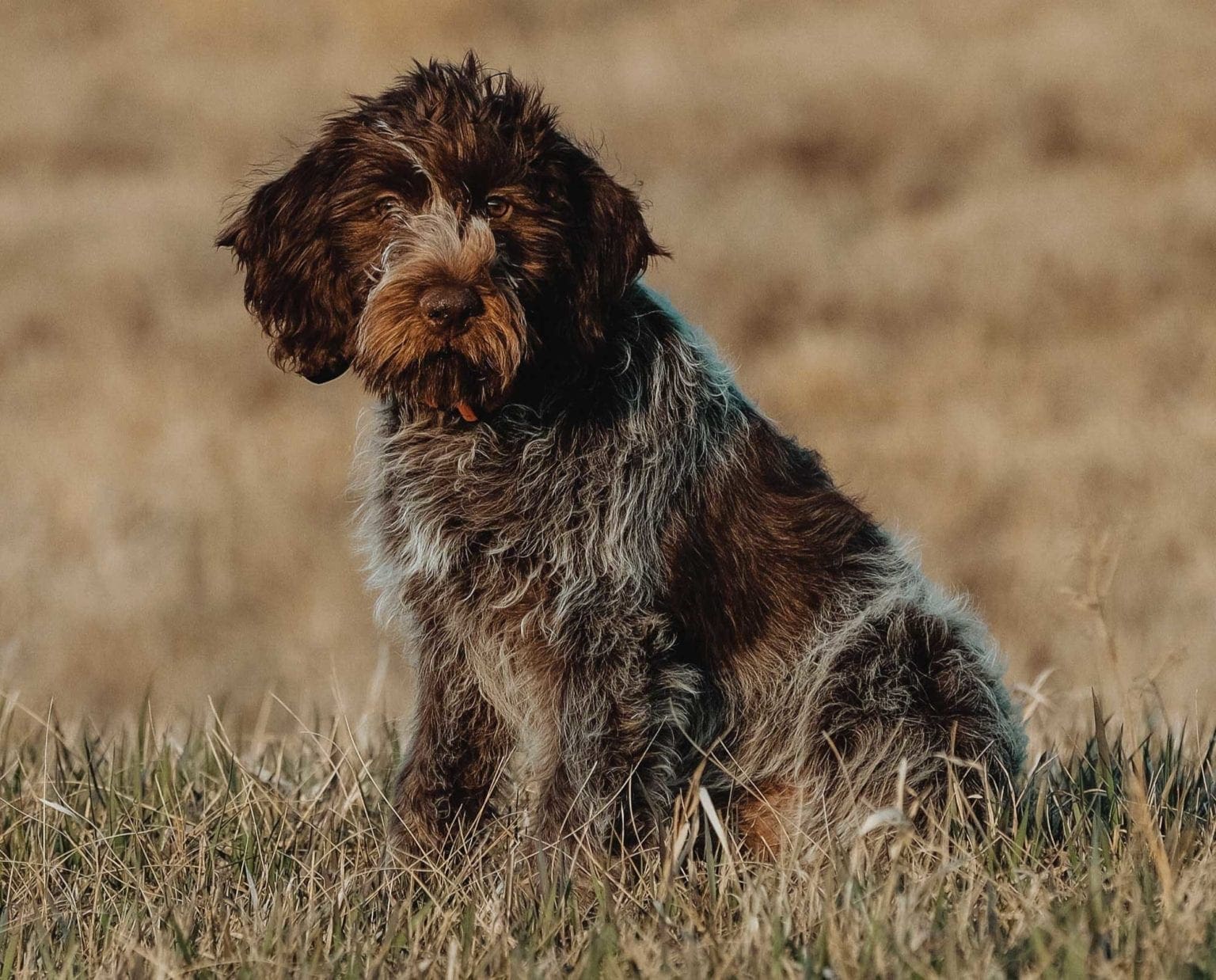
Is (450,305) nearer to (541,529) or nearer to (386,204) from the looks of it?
(386,204)

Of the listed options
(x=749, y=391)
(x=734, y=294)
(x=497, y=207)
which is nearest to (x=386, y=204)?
(x=497, y=207)

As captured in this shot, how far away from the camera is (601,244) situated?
4.09m

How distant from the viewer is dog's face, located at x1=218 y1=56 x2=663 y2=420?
3.85m

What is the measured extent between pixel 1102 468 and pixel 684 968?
11695 mm

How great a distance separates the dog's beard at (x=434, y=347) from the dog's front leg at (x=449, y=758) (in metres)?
0.74

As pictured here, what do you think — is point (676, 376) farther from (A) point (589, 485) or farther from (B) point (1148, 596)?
(B) point (1148, 596)

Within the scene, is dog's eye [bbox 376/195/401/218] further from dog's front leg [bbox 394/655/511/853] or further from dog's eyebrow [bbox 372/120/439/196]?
dog's front leg [bbox 394/655/511/853]

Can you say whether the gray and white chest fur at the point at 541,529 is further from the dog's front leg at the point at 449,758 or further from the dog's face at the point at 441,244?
the dog's face at the point at 441,244

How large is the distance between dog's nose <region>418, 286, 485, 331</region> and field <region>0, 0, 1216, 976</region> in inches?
29.2

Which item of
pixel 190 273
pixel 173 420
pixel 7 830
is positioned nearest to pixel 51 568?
pixel 173 420

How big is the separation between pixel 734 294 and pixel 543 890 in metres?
14.9

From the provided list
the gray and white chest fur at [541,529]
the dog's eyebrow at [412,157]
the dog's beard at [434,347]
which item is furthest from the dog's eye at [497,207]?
the gray and white chest fur at [541,529]

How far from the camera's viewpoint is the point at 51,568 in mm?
13742

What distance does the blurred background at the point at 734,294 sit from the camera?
13.4m
